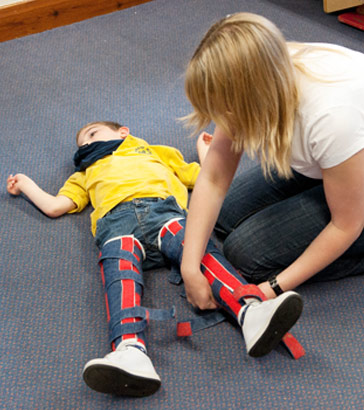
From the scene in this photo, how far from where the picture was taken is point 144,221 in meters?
1.39

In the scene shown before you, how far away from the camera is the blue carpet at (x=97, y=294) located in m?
1.11

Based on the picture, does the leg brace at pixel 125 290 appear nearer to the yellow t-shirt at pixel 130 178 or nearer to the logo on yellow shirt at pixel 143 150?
the yellow t-shirt at pixel 130 178

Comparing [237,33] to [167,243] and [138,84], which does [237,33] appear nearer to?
[167,243]

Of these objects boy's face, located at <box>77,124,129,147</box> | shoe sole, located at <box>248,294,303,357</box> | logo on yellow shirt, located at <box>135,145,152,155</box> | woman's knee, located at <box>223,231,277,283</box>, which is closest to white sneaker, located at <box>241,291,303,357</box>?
shoe sole, located at <box>248,294,303,357</box>

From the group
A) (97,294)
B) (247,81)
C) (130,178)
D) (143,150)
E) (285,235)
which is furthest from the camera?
(143,150)

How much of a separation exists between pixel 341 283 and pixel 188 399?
47 centimetres

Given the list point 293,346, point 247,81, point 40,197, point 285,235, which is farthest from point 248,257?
point 40,197

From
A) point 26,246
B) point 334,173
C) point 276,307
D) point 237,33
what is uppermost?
point 237,33

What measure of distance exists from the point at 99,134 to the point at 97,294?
1.86 feet

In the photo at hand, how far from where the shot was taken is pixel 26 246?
1532 millimetres

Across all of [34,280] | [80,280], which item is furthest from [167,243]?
[34,280]

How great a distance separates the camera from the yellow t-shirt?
1.46 m

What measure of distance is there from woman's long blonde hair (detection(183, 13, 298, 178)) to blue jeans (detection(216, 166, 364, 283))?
268mm

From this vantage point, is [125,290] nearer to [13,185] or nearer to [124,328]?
[124,328]
